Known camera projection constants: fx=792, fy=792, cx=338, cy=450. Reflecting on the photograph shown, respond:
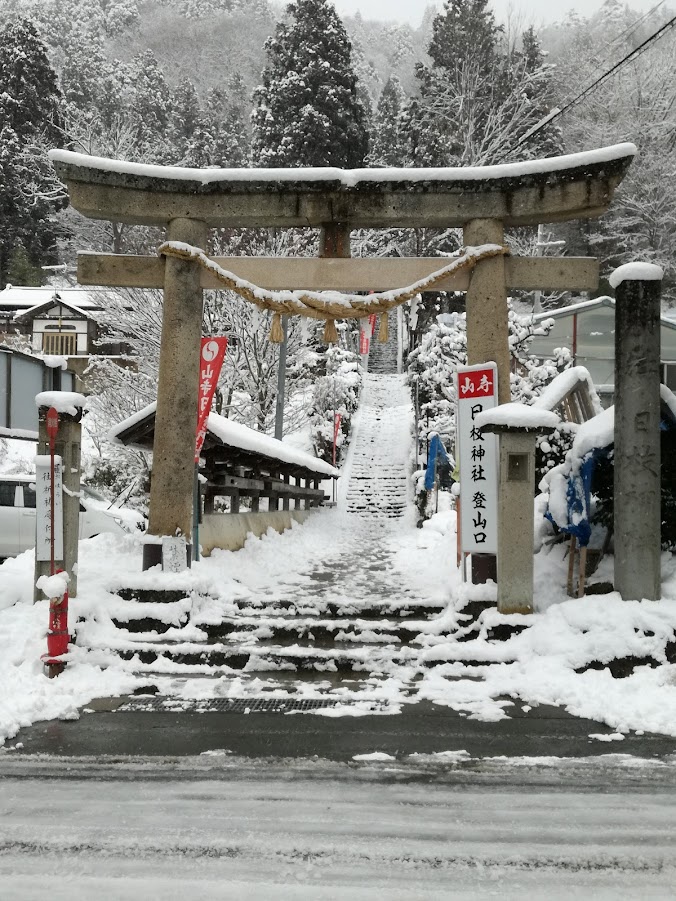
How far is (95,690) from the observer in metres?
6.87

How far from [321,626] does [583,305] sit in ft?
63.5

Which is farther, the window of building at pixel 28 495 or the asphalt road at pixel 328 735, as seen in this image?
the window of building at pixel 28 495

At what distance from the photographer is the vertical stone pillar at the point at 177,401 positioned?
372 inches

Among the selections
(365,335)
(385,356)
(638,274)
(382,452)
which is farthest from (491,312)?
(385,356)

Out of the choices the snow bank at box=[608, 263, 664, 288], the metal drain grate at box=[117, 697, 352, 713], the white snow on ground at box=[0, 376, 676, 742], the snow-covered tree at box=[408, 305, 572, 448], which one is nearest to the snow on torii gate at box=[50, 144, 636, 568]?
the white snow on ground at box=[0, 376, 676, 742]

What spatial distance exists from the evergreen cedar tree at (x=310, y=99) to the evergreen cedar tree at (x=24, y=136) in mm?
12279

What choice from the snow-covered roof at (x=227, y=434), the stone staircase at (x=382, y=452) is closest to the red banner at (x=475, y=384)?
the snow-covered roof at (x=227, y=434)

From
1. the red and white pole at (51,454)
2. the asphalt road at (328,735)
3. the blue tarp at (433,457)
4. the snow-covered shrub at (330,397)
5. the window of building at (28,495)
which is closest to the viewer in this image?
the asphalt road at (328,735)

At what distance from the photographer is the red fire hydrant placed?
695 centimetres

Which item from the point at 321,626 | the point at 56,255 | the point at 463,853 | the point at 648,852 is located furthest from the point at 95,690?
the point at 56,255

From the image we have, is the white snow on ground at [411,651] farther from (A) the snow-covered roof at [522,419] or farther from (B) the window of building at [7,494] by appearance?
(B) the window of building at [7,494]

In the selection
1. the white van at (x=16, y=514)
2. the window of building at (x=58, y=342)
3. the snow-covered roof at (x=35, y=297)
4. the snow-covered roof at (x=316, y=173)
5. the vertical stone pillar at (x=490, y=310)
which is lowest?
the white van at (x=16, y=514)

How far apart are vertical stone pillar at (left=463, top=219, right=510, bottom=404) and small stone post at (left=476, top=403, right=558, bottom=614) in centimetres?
153

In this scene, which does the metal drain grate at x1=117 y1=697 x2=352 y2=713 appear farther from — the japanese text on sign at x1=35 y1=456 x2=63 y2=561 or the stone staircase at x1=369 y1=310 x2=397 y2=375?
the stone staircase at x1=369 y1=310 x2=397 y2=375
